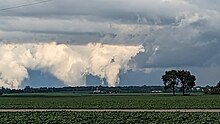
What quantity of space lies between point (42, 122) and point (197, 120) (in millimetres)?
12757

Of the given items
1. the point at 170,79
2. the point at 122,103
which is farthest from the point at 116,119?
the point at 170,79

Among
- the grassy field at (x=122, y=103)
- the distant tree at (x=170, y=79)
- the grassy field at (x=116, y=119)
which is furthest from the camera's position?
the distant tree at (x=170, y=79)

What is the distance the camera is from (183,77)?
195625 millimetres

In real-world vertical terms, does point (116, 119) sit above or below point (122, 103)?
below

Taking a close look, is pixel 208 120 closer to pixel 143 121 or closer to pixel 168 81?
pixel 143 121

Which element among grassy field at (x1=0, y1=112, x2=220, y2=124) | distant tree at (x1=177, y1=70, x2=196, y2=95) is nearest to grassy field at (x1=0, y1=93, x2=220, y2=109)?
grassy field at (x1=0, y1=112, x2=220, y2=124)

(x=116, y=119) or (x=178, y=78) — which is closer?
(x=116, y=119)

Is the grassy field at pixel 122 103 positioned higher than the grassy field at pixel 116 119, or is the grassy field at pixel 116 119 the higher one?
the grassy field at pixel 122 103

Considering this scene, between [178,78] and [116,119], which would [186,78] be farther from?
[116,119]

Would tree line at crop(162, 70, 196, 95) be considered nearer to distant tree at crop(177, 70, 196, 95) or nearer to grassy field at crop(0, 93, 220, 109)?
distant tree at crop(177, 70, 196, 95)

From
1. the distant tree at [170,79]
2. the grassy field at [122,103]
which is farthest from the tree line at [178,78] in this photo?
the grassy field at [122,103]

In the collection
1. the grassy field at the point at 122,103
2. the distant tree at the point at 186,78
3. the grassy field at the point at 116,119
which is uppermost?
the distant tree at the point at 186,78

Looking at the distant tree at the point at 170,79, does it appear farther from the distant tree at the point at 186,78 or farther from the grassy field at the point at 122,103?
the grassy field at the point at 122,103

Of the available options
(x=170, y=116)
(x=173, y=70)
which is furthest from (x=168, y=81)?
(x=170, y=116)
